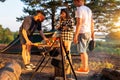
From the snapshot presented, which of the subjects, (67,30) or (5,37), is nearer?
(67,30)

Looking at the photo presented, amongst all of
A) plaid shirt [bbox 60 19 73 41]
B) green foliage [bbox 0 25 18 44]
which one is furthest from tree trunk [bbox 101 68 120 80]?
green foliage [bbox 0 25 18 44]

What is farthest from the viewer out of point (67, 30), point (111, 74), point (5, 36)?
point (5, 36)

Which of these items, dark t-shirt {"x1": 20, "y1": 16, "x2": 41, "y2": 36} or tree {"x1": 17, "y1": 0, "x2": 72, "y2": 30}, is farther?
tree {"x1": 17, "y1": 0, "x2": 72, "y2": 30}

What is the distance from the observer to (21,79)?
1009 cm

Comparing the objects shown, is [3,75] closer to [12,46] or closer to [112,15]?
[12,46]

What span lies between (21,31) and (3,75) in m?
3.82

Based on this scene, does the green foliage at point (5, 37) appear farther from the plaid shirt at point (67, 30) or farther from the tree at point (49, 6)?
the plaid shirt at point (67, 30)

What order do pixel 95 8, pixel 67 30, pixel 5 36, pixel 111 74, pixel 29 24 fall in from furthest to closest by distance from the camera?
pixel 5 36 → pixel 95 8 → pixel 29 24 → pixel 67 30 → pixel 111 74

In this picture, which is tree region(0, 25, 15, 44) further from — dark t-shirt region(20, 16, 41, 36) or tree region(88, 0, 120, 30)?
dark t-shirt region(20, 16, 41, 36)

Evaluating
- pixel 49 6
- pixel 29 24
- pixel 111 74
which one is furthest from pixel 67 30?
pixel 49 6

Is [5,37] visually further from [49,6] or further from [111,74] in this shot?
[111,74]

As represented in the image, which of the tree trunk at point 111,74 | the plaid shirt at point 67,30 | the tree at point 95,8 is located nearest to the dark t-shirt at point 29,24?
the plaid shirt at point 67,30

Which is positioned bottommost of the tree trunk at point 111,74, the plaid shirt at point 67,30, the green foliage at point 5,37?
the green foliage at point 5,37

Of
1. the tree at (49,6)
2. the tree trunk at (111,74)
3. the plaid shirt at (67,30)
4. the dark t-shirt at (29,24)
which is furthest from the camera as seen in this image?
the tree at (49,6)
